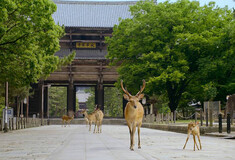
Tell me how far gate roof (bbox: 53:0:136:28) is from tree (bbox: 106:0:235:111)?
20.0 metres

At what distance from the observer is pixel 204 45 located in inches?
1281

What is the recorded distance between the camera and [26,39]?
71.8 ft

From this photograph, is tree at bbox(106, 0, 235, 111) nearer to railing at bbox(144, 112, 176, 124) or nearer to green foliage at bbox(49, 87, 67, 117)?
railing at bbox(144, 112, 176, 124)

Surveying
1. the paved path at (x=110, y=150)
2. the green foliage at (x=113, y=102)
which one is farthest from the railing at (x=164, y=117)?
the green foliage at (x=113, y=102)

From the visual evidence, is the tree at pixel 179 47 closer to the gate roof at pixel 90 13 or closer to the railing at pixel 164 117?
the railing at pixel 164 117

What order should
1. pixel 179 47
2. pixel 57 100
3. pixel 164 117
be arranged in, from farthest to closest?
1. pixel 57 100
2. pixel 164 117
3. pixel 179 47

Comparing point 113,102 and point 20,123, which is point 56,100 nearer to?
point 113,102

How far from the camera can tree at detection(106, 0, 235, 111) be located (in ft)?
106

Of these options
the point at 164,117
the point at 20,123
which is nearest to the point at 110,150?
the point at 20,123

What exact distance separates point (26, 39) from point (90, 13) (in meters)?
37.0

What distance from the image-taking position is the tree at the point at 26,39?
20.8 m

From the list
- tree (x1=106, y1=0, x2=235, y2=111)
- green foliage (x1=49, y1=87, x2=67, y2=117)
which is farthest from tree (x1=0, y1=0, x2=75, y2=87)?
green foliage (x1=49, y1=87, x2=67, y2=117)

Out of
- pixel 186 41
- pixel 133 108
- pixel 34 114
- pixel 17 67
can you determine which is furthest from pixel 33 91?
pixel 133 108

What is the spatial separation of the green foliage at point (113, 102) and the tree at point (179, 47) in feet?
144
